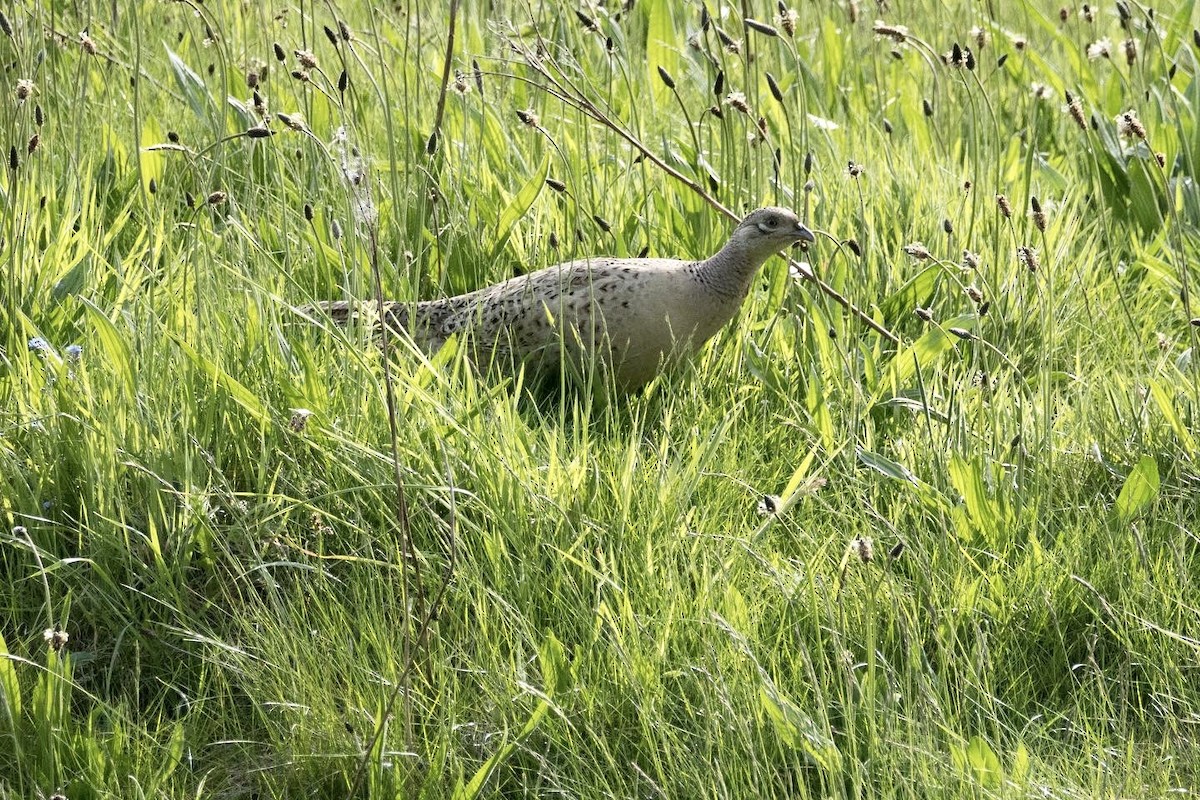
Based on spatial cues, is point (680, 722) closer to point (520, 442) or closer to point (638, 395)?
point (520, 442)

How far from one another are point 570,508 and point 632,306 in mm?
948

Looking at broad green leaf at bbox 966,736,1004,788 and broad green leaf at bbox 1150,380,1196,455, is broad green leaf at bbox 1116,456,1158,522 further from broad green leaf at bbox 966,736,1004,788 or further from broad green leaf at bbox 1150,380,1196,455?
broad green leaf at bbox 966,736,1004,788

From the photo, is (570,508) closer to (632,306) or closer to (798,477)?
(798,477)

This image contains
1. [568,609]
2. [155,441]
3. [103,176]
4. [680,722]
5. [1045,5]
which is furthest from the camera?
[1045,5]

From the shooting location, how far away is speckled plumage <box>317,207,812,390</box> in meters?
3.93

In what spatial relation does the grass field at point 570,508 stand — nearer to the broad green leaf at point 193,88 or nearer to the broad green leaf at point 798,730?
the broad green leaf at point 798,730

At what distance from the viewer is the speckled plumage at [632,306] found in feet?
12.9

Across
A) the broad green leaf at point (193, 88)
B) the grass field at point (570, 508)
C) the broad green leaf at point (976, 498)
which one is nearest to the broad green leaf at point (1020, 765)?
the grass field at point (570, 508)

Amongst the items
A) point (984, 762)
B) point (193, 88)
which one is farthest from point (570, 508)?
point (193, 88)

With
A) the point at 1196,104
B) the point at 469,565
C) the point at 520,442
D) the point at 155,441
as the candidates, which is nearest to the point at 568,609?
the point at 469,565

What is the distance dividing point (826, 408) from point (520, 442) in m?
0.79

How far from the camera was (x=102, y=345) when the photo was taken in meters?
3.41

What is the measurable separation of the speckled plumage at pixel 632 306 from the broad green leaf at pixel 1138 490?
117 centimetres

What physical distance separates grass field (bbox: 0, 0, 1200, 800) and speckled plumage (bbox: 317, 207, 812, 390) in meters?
0.12
